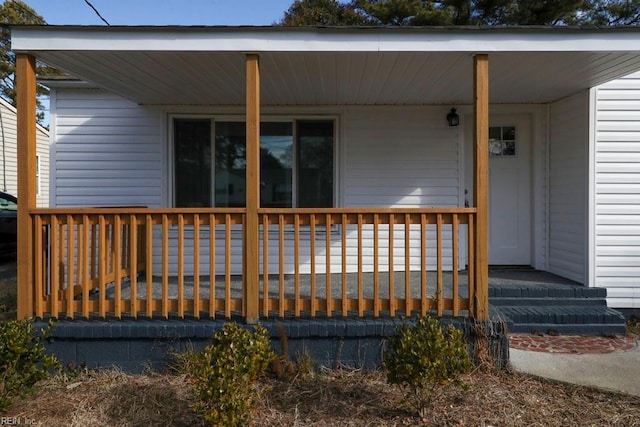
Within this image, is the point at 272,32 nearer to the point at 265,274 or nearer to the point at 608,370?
the point at 265,274

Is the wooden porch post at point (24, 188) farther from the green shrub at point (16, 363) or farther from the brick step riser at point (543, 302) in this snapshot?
the brick step riser at point (543, 302)

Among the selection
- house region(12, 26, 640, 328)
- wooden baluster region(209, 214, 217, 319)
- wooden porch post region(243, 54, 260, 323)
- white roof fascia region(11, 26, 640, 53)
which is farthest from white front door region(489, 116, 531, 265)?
wooden baluster region(209, 214, 217, 319)

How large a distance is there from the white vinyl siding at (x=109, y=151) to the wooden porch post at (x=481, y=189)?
156 inches

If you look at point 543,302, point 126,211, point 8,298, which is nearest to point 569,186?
point 543,302

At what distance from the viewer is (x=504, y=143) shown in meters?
5.84

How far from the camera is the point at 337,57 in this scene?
13.1ft

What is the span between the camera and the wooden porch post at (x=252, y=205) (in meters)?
3.69

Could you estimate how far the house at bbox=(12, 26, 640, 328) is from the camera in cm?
368

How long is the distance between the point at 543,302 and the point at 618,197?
1.42 m

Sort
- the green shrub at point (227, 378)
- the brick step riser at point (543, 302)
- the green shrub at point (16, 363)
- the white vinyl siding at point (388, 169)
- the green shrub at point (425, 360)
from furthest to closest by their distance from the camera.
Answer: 1. the white vinyl siding at point (388, 169)
2. the brick step riser at point (543, 302)
3. the green shrub at point (16, 363)
4. the green shrub at point (425, 360)
5. the green shrub at point (227, 378)

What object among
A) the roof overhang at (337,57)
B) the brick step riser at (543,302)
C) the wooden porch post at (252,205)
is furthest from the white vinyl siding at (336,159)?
the wooden porch post at (252,205)

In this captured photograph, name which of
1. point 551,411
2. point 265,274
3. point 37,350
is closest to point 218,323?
point 265,274

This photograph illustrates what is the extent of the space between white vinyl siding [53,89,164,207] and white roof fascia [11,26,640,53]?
2.24 metres

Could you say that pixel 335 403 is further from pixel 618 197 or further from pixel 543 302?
pixel 618 197
